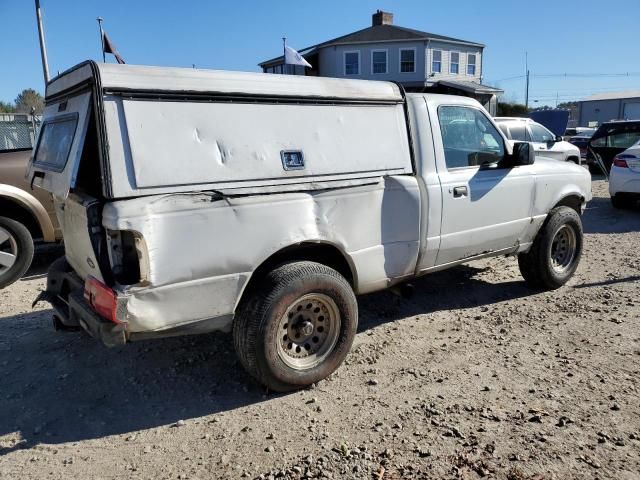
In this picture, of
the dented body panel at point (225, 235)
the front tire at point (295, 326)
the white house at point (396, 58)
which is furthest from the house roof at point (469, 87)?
the front tire at point (295, 326)

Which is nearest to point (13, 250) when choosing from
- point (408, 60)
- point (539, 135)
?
point (539, 135)

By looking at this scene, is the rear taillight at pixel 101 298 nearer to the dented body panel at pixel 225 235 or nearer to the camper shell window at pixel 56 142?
the dented body panel at pixel 225 235

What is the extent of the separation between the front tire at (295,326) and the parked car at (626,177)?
29.2 ft

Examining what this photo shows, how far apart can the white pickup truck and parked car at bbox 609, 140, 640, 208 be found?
720 cm

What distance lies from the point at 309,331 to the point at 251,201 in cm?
103

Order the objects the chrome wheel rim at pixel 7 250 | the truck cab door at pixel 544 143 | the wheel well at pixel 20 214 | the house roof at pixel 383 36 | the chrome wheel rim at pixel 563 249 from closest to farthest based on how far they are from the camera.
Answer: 1. the chrome wheel rim at pixel 563 249
2. the chrome wheel rim at pixel 7 250
3. the wheel well at pixel 20 214
4. the truck cab door at pixel 544 143
5. the house roof at pixel 383 36

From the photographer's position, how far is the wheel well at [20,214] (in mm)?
6125

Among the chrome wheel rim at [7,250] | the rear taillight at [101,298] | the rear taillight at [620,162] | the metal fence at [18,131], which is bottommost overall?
the chrome wheel rim at [7,250]

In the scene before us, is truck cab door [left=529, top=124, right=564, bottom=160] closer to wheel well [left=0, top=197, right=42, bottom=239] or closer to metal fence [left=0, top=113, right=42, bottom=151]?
metal fence [left=0, top=113, right=42, bottom=151]

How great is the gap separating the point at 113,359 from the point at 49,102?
207 cm

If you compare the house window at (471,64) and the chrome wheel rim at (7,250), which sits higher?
the house window at (471,64)

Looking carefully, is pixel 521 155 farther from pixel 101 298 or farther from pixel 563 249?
pixel 101 298

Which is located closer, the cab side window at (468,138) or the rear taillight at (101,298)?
the rear taillight at (101,298)

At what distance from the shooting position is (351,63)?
3256 cm
